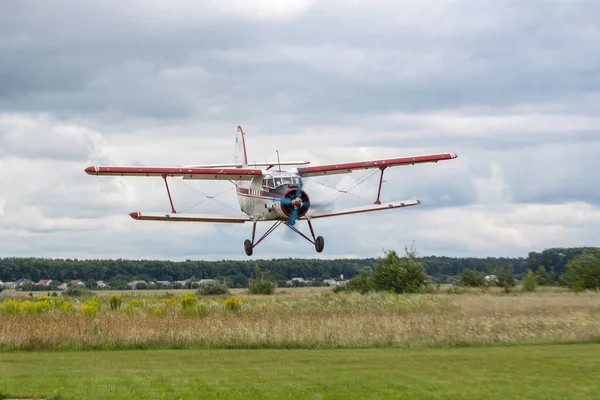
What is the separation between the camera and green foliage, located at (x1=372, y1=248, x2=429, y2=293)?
58.3m

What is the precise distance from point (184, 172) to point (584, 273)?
40.8 m

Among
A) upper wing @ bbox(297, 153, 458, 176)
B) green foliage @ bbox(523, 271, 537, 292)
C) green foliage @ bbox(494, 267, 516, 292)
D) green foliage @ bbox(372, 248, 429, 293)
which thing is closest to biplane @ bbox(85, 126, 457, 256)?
upper wing @ bbox(297, 153, 458, 176)

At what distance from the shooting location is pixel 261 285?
67.2 meters

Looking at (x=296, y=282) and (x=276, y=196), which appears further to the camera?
(x=296, y=282)

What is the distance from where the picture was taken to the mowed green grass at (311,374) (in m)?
16.4

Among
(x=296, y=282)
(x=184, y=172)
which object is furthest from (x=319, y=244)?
(x=296, y=282)

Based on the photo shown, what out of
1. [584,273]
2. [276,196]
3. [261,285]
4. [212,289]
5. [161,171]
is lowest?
[212,289]

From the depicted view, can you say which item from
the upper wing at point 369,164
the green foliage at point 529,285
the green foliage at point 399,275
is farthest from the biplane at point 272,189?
the green foliage at point 529,285

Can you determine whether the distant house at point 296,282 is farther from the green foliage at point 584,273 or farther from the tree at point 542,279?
the green foliage at point 584,273

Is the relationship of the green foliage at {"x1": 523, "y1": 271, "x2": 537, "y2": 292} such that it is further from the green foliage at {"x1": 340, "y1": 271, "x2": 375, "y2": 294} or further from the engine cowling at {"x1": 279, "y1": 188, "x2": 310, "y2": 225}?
the engine cowling at {"x1": 279, "y1": 188, "x2": 310, "y2": 225}

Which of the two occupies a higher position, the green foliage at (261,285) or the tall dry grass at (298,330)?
the green foliage at (261,285)

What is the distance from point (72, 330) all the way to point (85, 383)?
1054 cm

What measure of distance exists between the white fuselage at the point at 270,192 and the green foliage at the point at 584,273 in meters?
34.9

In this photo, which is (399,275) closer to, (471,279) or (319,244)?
(471,279)
